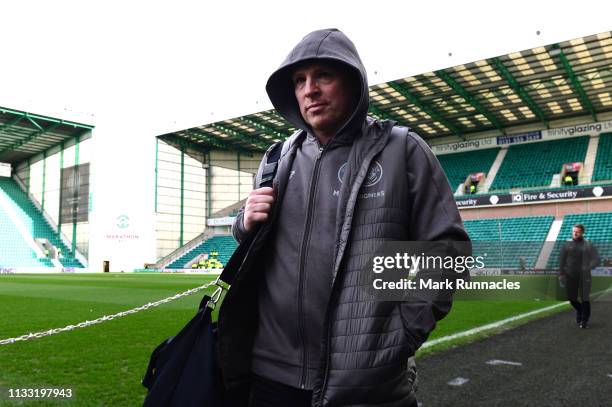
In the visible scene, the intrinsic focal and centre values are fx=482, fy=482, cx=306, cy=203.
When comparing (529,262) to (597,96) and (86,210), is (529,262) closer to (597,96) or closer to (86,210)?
(597,96)

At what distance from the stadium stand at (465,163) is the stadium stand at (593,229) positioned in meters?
8.03

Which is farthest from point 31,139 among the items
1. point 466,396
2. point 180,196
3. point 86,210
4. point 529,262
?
point 466,396

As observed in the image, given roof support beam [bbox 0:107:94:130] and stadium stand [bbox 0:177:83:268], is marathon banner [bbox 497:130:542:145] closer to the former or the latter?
roof support beam [bbox 0:107:94:130]

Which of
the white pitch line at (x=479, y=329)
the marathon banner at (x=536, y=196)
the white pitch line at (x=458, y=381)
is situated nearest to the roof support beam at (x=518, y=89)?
the marathon banner at (x=536, y=196)

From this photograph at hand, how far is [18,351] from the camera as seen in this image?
534cm

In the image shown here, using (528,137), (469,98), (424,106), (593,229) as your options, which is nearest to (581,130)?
(528,137)

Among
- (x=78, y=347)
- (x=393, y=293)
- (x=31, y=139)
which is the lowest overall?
(x=78, y=347)

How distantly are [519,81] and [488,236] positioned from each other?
887 centimetres

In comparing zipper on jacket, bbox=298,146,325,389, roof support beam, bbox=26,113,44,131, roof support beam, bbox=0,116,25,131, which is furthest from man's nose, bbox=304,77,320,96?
roof support beam, bbox=0,116,25,131

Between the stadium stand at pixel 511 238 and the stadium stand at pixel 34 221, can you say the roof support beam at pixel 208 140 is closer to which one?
the stadium stand at pixel 34 221

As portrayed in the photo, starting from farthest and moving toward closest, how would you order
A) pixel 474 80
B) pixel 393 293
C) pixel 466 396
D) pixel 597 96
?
1. pixel 597 96
2. pixel 474 80
3. pixel 466 396
4. pixel 393 293

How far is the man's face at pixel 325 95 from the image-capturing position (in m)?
1.51

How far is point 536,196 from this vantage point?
27703 millimetres
